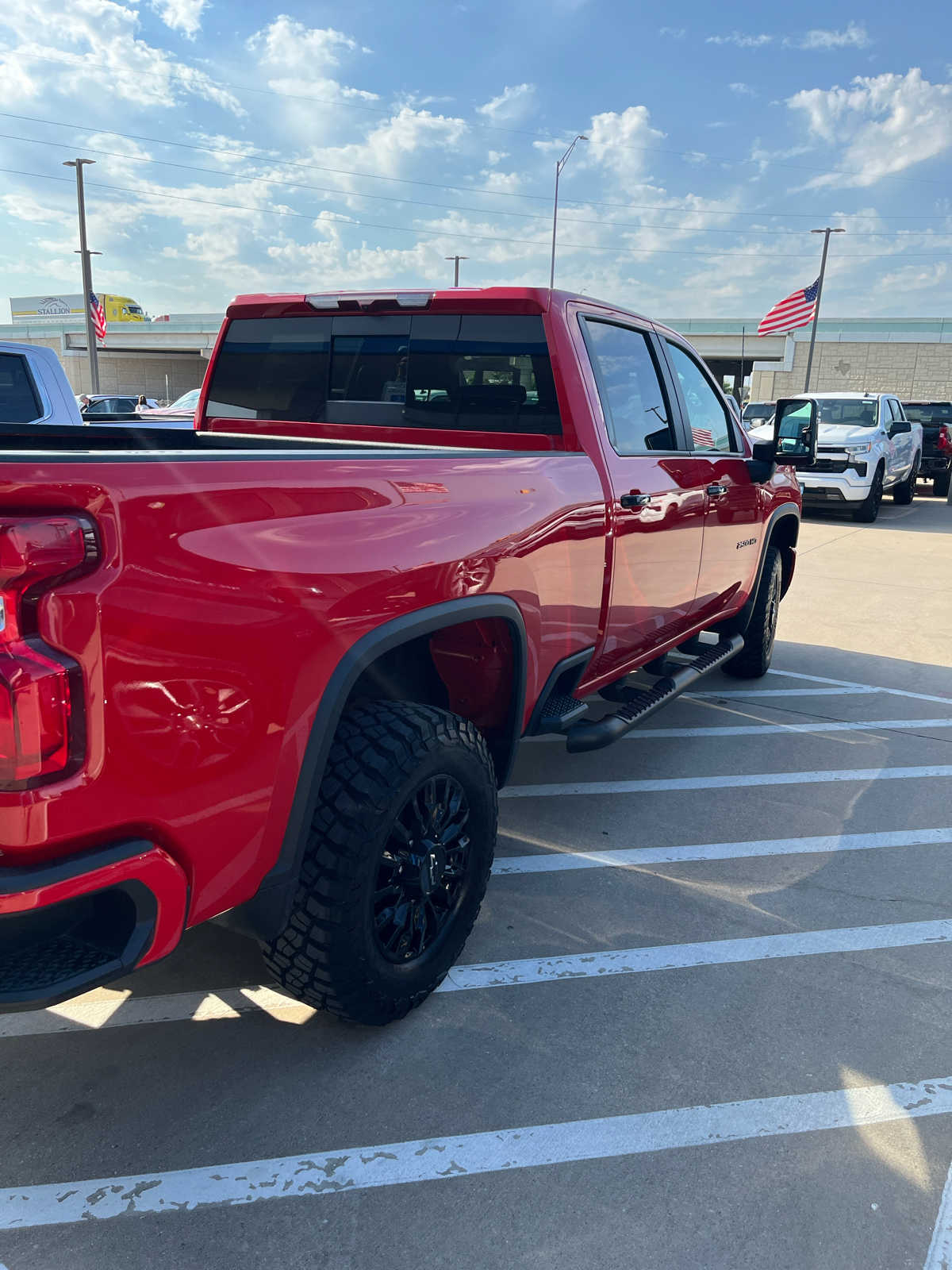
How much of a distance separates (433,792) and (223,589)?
0.95 metres

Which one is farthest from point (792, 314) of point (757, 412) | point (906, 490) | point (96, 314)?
point (96, 314)

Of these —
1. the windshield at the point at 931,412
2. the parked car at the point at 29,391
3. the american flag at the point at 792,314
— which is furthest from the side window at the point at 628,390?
the american flag at the point at 792,314

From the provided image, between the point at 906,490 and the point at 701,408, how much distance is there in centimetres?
1499

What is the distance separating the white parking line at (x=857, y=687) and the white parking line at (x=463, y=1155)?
12.6 ft

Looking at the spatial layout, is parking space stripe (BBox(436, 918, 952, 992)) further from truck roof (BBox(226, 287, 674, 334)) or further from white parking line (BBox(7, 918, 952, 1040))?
truck roof (BBox(226, 287, 674, 334))

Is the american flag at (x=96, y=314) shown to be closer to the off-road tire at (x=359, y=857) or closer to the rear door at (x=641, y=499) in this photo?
the rear door at (x=641, y=499)

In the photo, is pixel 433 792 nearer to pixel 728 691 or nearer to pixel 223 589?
pixel 223 589

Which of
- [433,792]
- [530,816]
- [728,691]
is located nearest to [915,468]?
[728,691]

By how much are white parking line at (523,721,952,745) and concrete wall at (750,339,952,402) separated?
44.7 metres

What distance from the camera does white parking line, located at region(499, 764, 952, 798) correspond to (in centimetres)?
431

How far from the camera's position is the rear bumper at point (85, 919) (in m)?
1.60

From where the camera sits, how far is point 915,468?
61.1 feet

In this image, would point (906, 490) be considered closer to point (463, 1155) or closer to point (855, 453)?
point (855, 453)

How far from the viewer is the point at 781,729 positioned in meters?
5.27
